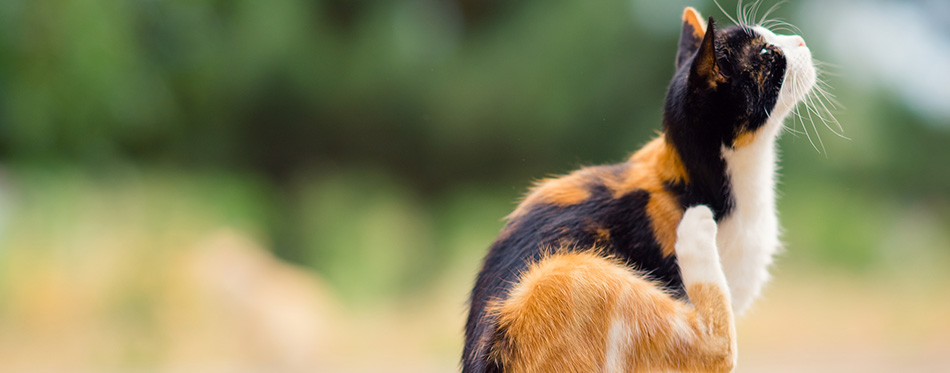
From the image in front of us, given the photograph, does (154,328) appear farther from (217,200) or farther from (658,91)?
(658,91)

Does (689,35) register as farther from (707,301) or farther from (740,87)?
(707,301)

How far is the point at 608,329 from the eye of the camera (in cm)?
66

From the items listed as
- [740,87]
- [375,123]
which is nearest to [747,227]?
[740,87]

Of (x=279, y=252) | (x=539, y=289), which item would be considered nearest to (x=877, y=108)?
(x=539, y=289)

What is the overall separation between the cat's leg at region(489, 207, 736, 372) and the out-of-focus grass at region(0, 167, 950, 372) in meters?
1.04

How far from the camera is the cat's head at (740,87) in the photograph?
2.23 feet

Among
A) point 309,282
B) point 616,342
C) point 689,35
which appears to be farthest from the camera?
point 309,282

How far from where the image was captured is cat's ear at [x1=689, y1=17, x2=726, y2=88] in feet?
2.12

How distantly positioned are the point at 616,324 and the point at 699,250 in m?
0.10

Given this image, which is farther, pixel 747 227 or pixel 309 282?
pixel 309 282

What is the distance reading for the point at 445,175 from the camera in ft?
6.74

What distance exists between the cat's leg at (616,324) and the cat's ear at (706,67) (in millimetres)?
133

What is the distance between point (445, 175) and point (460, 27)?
1.35 feet

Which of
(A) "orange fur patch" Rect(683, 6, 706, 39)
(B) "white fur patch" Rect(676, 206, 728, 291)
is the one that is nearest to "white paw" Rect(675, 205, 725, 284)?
(B) "white fur patch" Rect(676, 206, 728, 291)
